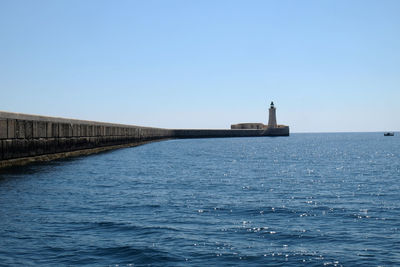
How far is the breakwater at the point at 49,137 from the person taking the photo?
26.4 metres

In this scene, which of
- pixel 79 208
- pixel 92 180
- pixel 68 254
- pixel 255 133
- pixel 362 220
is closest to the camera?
pixel 68 254

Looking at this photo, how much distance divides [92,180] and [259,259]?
1545 centimetres

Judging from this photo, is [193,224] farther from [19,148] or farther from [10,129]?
[19,148]

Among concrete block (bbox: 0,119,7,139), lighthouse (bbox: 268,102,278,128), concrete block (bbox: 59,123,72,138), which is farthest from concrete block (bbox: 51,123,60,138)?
lighthouse (bbox: 268,102,278,128)

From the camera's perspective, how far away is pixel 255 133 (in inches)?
6161

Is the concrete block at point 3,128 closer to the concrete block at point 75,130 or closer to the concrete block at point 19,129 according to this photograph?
the concrete block at point 19,129

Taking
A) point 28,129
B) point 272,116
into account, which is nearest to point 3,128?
point 28,129

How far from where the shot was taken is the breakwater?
26422 mm

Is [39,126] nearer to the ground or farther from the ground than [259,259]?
farther from the ground

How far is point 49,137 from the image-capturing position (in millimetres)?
34844

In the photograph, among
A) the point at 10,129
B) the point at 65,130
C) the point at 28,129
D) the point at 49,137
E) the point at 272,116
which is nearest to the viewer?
the point at 10,129

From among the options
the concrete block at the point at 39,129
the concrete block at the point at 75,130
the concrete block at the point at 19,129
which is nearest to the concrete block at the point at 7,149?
the concrete block at the point at 19,129

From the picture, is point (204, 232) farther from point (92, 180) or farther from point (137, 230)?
point (92, 180)

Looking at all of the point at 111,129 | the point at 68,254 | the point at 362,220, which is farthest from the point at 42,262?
the point at 111,129
